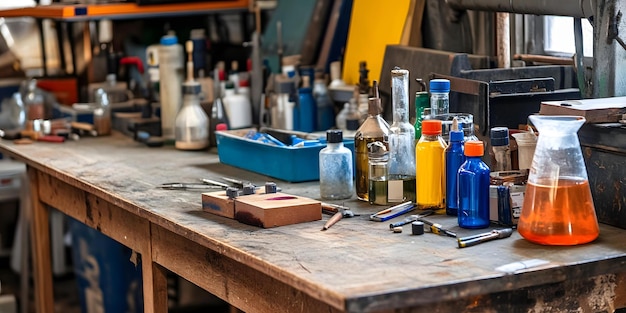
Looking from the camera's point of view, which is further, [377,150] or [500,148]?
[377,150]

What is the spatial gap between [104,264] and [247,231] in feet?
6.28

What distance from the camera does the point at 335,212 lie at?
2.63 m

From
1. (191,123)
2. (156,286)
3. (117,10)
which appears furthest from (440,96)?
(117,10)

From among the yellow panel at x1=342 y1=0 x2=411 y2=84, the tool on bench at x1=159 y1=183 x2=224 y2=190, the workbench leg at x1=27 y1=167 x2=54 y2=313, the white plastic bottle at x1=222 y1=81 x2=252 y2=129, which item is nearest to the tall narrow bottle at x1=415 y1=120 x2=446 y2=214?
the tool on bench at x1=159 y1=183 x2=224 y2=190

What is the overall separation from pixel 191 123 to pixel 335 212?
130cm

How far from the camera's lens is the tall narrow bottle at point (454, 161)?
249cm

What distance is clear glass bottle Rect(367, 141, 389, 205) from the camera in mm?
2684

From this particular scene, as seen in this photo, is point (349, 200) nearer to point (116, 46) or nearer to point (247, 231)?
point (247, 231)

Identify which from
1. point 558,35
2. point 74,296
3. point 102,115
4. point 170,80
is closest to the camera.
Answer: point 558,35

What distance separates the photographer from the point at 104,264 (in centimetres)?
423

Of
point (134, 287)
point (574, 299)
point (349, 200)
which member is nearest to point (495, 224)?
point (574, 299)

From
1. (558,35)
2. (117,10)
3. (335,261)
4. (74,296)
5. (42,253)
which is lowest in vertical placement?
(74,296)

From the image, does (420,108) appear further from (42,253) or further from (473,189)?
(42,253)

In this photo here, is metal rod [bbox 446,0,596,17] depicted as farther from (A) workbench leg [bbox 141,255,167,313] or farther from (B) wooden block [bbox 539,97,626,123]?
(A) workbench leg [bbox 141,255,167,313]
